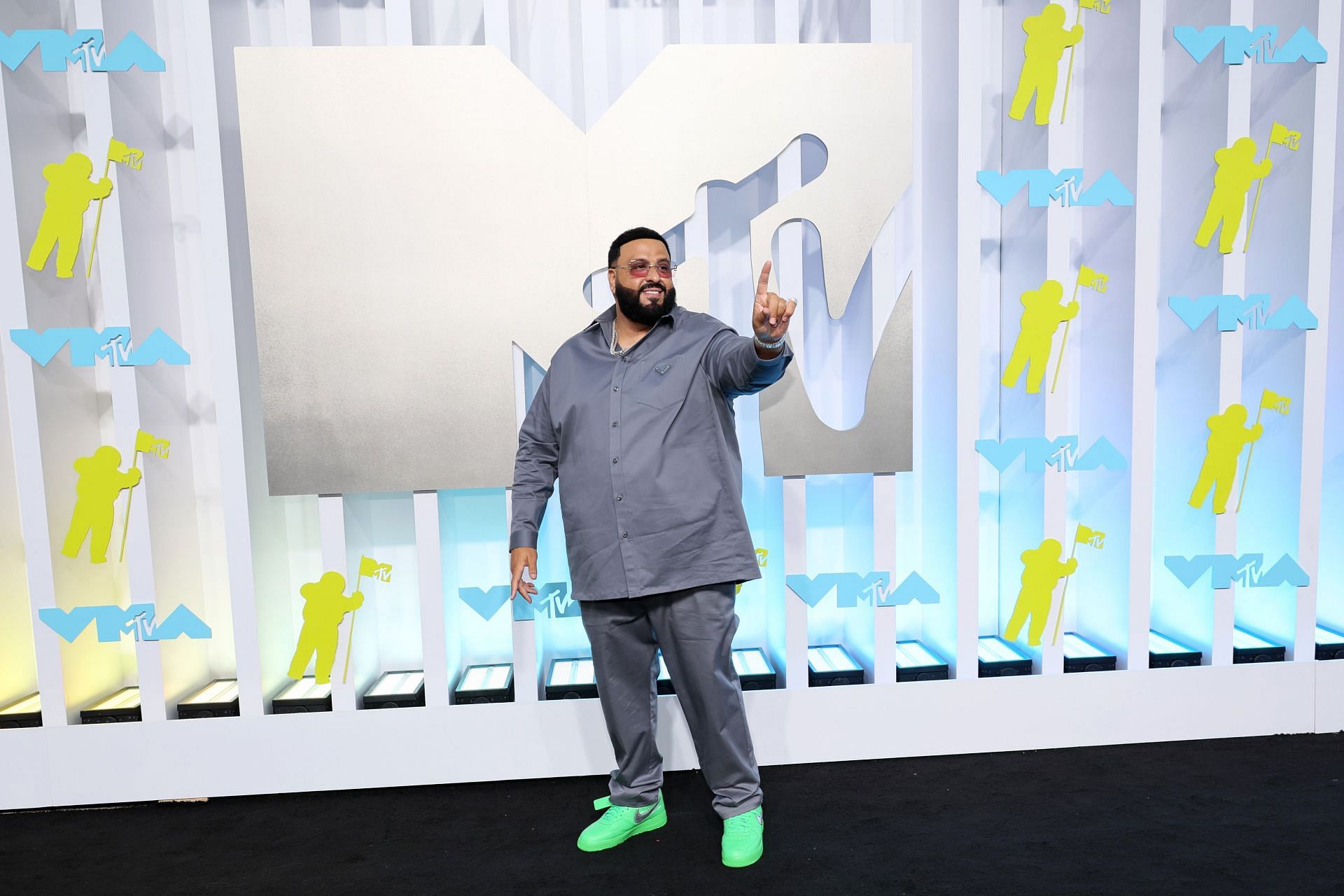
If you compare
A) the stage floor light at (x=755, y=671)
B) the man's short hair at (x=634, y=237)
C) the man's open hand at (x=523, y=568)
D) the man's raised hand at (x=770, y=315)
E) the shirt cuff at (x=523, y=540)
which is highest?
the man's short hair at (x=634, y=237)

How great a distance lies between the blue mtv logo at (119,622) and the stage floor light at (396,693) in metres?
0.56

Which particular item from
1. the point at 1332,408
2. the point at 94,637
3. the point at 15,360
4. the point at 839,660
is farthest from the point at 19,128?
the point at 1332,408

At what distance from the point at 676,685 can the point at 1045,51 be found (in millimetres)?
2326

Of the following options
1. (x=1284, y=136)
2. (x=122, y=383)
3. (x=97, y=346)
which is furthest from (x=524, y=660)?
(x=1284, y=136)

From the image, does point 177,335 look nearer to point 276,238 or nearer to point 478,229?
point 276,238

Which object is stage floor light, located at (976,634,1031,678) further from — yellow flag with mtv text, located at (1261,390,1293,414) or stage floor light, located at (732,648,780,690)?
yellow flag with mtv text, located at (1261,390,1293,414)

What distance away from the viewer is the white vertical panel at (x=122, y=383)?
8.11ft

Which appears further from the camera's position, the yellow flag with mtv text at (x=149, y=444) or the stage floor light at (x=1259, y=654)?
the stage floor light at (x=1259, y=654)

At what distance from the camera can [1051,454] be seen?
2.71m

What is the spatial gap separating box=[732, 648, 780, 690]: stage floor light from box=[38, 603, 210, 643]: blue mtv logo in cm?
175

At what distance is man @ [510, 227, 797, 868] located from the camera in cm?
215

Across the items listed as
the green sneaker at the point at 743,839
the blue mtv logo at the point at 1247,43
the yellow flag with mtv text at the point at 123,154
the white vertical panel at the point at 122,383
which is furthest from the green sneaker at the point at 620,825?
the blue mtv logo at the point at 1247,43

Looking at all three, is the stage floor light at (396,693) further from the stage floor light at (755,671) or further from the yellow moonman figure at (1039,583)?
the yellow moonman figure at (1039,583)

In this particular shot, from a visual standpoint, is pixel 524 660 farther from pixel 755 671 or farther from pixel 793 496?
pixel 793 496
